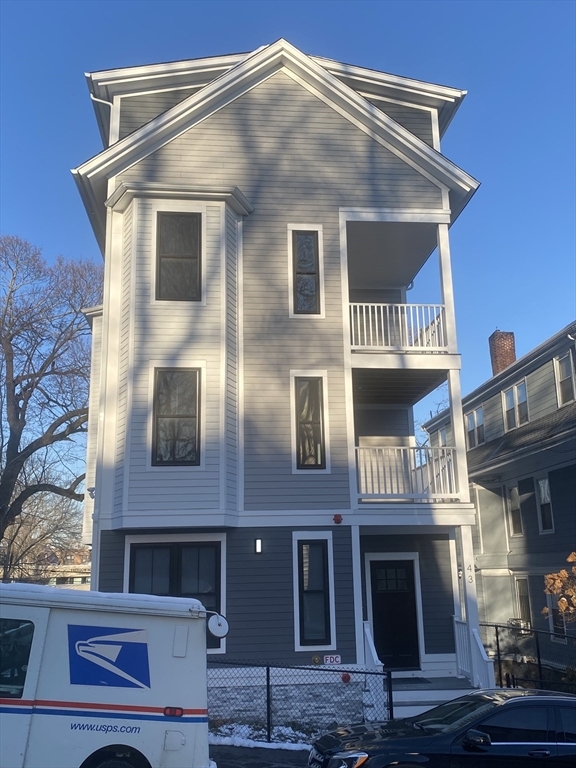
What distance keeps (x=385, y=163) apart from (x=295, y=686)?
33.7ft

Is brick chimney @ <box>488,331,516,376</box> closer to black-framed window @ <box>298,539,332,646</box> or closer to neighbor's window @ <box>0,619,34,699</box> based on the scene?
black-framed window @ <box>298,539,332,646</box>

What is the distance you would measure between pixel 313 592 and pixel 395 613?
2613 millimetres

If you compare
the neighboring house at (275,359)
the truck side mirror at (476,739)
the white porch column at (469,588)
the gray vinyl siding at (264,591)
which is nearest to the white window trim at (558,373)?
the neighboring house at (275,359)

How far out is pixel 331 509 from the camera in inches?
532

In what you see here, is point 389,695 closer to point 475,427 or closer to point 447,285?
point 447,285

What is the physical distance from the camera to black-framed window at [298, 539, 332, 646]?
13.0 m

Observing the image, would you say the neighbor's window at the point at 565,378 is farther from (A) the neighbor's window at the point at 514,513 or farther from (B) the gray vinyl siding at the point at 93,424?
(B) the gray vinyl siding at the point at 93,424

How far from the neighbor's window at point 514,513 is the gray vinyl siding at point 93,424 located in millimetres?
13393

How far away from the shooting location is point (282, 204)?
1496 cm

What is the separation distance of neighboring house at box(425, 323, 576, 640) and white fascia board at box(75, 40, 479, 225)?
6.48 meters

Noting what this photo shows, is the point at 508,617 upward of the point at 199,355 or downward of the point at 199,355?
downward

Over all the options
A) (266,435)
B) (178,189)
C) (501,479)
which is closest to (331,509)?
(266,435)

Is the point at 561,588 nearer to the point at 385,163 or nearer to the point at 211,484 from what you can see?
the point at 211,484

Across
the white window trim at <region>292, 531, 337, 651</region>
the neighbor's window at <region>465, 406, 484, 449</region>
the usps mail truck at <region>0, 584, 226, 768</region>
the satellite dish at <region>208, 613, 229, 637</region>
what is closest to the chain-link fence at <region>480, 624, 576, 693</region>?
the white window trim at <region>292, 531, 337, 651</region>
